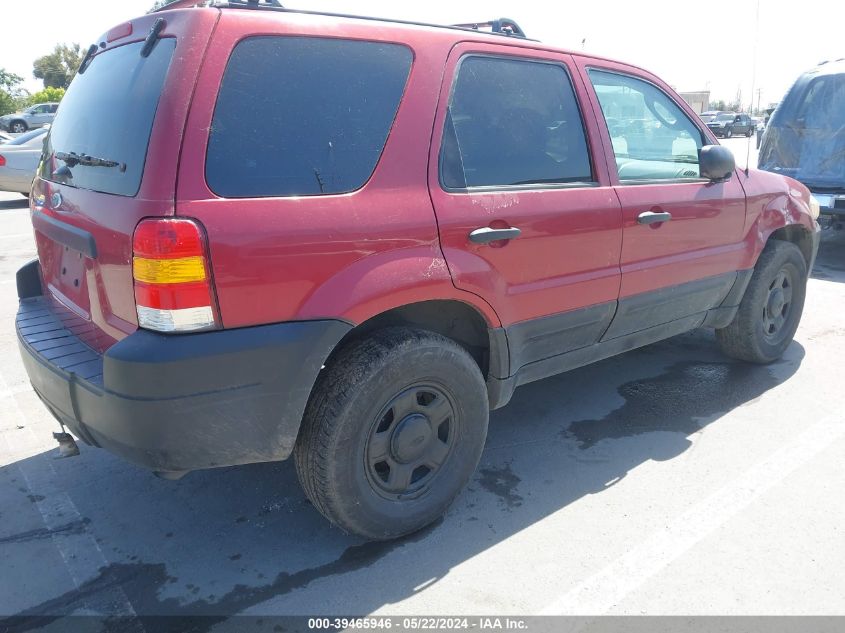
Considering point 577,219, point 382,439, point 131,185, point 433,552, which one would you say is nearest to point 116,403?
point 131,185

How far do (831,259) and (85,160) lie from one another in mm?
8217

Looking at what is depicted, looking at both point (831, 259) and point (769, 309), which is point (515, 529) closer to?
point (769, 309)

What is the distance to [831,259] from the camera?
805 cm

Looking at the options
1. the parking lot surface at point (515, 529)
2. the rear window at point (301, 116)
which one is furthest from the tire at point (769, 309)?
the rear window at point (301, 116)

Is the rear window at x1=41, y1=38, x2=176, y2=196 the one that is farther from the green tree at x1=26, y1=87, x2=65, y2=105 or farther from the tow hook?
the green tree at x1=26, y1=87, x2=65, y2=105

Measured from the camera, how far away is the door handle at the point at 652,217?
333 centimetres

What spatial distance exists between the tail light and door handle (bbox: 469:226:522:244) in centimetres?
105

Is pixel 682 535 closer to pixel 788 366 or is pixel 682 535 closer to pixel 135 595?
pixel 135 595

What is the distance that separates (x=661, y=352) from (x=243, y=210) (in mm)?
3690

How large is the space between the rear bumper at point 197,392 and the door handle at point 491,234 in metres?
0.67

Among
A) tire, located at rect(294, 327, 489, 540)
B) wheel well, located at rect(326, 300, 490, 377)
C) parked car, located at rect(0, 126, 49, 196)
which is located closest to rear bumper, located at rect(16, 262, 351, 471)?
tire, located at rect(294, 327, 489, 540)

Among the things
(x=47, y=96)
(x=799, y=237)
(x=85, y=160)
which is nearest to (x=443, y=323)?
(x=85, y=160)

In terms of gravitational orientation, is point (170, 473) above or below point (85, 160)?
below

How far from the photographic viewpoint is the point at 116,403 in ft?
7.04
